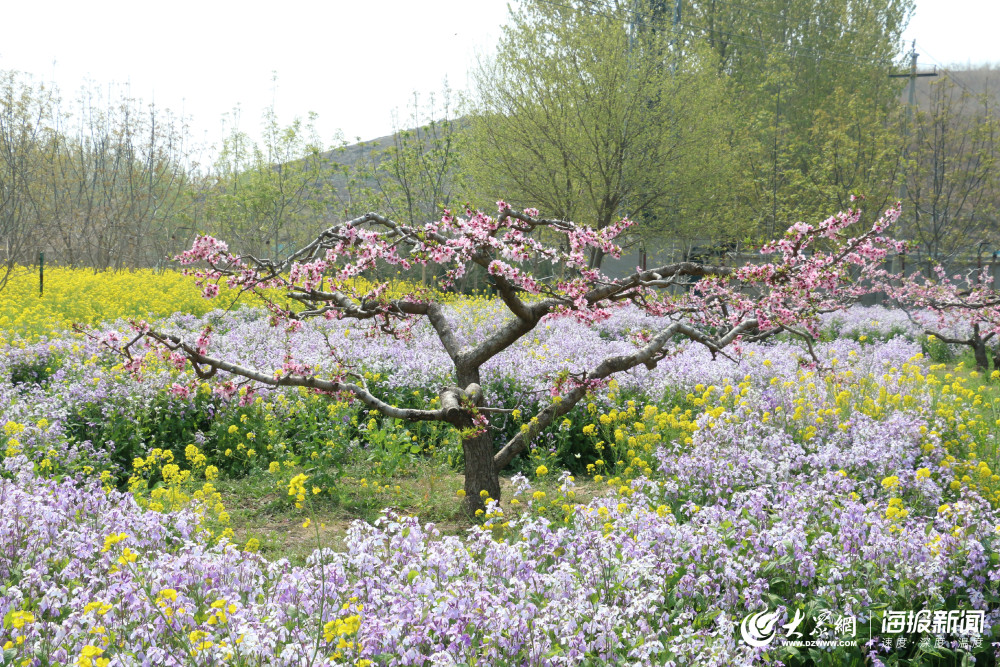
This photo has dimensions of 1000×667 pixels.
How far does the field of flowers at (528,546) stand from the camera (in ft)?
9.24

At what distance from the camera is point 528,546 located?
3623 millimetres

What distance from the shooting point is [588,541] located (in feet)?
12.0

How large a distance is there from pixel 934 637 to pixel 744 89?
1091 inches

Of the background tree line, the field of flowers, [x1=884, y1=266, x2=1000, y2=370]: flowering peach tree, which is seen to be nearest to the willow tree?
the background tree line

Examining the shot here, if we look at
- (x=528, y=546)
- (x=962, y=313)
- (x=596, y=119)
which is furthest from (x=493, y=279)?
(x=596, y=119)

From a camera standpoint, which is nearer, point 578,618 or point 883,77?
point 578,618

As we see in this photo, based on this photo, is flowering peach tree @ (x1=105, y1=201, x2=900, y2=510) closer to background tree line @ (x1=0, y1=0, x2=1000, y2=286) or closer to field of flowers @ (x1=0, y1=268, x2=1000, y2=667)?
field of flowers @ (x1=0, y1=268, x2=1000, y2=667)

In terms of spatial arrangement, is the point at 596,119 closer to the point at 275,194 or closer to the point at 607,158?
the point at 607,158

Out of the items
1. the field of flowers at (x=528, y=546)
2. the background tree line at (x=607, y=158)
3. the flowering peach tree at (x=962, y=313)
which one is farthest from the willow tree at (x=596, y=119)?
the field of flowers at (x=528, y=546)

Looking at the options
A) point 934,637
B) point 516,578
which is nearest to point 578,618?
point 516,578

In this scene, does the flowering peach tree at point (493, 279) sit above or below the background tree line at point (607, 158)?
below

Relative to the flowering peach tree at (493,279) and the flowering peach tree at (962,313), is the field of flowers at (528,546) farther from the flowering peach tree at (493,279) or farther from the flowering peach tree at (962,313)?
the flowering peach tree at (962,313)

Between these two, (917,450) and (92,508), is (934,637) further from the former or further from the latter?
(92,508)

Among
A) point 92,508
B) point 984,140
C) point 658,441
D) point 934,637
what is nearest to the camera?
point 934,637
